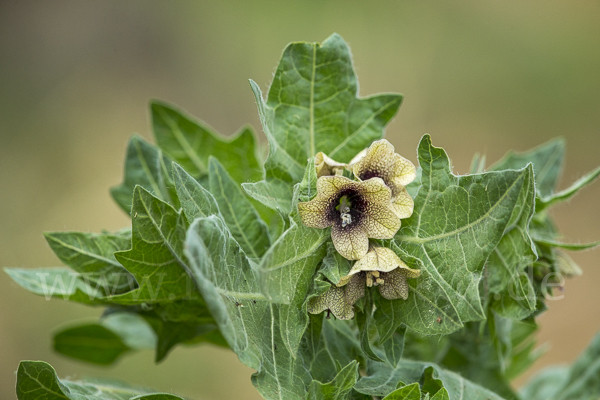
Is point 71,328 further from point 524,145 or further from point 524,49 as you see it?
point 524,49

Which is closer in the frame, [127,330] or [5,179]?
[127,330]

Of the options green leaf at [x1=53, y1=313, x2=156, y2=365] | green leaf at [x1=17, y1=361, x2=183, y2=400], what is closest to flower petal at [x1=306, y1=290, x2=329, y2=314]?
green leaf at [x1=17, y1=361, x2=183, y2=400]

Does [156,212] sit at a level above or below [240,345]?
above

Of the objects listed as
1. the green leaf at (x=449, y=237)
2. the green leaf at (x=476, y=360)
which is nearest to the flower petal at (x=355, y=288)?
the green leaf at (x=449, y=237)

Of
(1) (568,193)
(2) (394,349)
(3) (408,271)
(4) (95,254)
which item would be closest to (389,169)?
(3) (408,271)

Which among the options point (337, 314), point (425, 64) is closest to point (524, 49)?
point (425, 64)

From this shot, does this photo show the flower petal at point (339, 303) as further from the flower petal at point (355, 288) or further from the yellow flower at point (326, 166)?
the yellow flower at point (326, 166)

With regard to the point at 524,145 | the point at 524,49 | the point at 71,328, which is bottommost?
the point at 71,328

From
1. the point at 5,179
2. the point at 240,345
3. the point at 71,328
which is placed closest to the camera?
the point at 240,345
